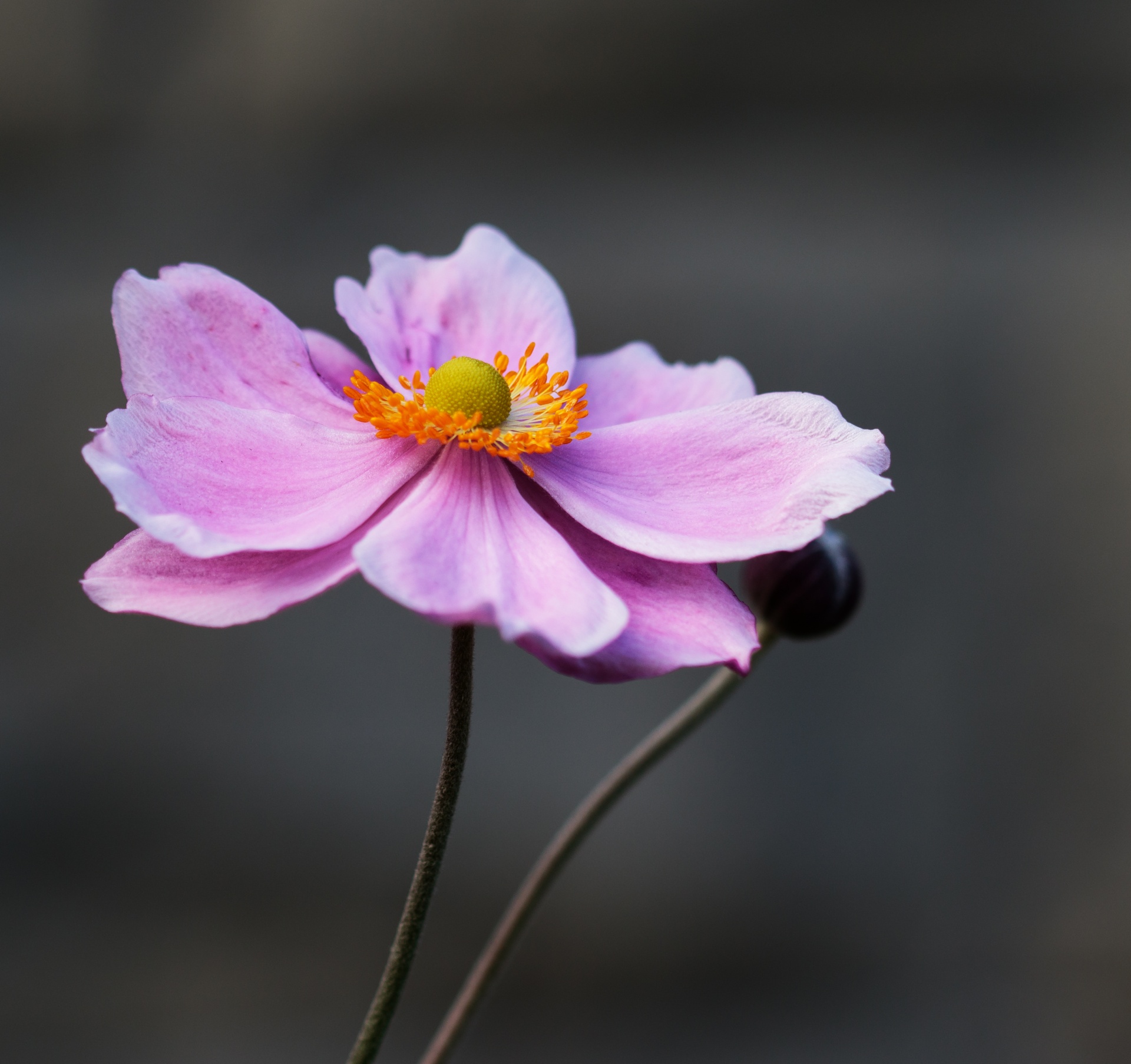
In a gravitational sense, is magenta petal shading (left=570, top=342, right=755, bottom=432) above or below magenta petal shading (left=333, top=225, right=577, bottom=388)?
below

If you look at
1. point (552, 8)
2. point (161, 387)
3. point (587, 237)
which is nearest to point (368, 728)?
point (587, 237)

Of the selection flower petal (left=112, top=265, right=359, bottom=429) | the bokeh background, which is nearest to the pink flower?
flower petal (left=112, top=265, right=359, bottom=429)

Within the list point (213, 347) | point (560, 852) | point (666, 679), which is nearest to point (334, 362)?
point (213, 347)

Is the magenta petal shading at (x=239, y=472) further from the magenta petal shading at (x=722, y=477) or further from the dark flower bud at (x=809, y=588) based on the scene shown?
the dark flower bud at (x=809, y=588)

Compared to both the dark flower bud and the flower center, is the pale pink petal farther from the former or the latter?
the dark flower bud

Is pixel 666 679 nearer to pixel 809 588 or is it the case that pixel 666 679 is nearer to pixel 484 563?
pixel 809 588

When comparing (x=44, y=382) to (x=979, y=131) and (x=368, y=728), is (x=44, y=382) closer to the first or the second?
(x=368, y=728)
